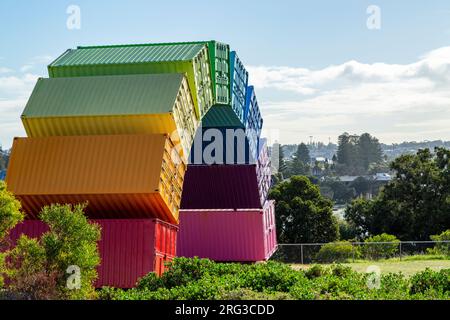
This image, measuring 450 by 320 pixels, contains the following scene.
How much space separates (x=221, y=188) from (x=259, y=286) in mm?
17751

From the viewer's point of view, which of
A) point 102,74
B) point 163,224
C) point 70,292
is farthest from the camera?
point 102,74

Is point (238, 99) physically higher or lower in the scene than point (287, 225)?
higher

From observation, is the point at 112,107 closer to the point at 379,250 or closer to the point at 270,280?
the point at 270,280

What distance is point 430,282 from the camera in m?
19.2

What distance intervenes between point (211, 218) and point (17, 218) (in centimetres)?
1612

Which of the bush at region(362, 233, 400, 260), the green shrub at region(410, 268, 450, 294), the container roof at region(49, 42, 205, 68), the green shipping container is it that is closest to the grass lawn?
the bush at region(362, 233, 400, 260)

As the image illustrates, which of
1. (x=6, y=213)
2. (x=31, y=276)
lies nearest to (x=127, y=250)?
(x=6, y=213)

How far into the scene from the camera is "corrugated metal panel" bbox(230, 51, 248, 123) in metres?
31.4

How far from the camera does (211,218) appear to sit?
35.3 m

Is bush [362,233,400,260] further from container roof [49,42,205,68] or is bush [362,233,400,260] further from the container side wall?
container roof [49,42,205,68]
